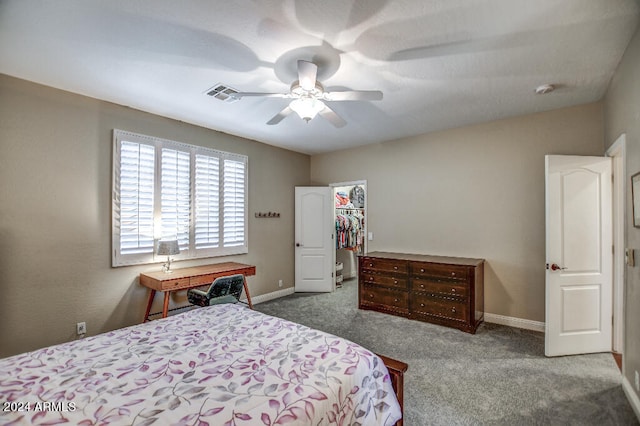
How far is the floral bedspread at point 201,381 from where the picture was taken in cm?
115

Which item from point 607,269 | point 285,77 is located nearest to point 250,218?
point 285,77

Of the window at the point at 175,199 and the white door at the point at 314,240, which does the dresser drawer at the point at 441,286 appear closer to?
the white door at the point at 314,240

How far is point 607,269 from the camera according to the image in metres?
2.93

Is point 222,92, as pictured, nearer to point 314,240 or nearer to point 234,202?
point 234,202

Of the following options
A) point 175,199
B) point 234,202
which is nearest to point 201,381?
point 175,199

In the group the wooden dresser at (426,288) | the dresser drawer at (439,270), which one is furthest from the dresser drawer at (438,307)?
the dresser drawer at (439,270)

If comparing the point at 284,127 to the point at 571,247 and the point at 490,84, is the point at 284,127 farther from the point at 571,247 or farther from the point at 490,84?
the point at 571,247

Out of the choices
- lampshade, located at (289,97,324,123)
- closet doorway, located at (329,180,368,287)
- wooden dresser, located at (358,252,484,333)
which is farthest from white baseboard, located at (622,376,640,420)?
closet doorway, located at (329,180,368,287)

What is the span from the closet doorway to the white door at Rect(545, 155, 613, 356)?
3.12m

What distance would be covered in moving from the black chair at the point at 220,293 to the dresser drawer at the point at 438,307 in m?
2.32

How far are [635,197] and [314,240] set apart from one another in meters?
4.22

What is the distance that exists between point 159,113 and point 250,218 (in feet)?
6.44

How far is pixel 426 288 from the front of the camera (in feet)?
12.8

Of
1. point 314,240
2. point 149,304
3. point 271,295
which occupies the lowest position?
point 271,295
